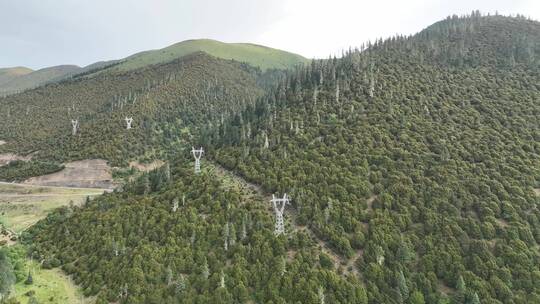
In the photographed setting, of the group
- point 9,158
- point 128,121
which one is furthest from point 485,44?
point 9,158

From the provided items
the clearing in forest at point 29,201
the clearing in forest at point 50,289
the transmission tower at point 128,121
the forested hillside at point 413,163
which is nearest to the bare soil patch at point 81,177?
the clearing in forest at point 29,201

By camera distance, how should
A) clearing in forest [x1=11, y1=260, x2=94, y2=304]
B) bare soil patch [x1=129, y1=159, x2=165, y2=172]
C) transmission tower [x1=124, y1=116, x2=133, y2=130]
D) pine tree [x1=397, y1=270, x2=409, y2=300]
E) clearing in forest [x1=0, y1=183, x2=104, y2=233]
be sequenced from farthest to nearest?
transmission tower [x1=124, y1=116, x2=133, y2=130] < bare soil patch [x1=129, y1=159, x2=165, y2=172] < clearing in forest [x1=0, y1=183, x2=104, y2=233] < clearing in forest [x1=11, y1=260, x2=94, y2=304] < pine tree [x1=397, y1=270, x2=409, y2=300]

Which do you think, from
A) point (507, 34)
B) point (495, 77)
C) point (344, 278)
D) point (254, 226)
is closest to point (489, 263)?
point (344, 278)

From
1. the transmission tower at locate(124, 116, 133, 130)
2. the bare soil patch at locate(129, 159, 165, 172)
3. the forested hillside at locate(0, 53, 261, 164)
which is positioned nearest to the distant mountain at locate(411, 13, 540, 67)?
the forested hillside at locate(0, 53, 261, 164)

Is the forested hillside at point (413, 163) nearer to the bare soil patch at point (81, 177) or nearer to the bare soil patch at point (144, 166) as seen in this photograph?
the bare soil patch at point (144, 166)

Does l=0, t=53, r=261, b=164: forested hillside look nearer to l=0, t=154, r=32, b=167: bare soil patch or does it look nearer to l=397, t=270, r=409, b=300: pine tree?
l=0, t=154, r=32, b=167: bare soil patch

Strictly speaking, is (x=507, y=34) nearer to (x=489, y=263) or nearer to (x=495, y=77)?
(x=495, y=77)
